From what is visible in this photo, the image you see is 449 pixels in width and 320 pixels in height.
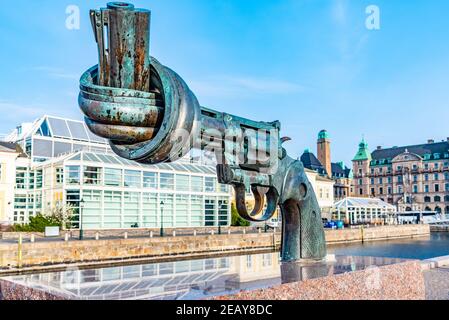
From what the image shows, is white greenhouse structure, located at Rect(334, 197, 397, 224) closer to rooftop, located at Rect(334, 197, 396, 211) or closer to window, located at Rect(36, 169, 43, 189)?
rooftop, located at Rect(334, 197, 396, 211)

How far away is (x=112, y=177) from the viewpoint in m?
40.5

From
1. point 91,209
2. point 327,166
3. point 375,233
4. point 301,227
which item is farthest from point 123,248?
point 327,166

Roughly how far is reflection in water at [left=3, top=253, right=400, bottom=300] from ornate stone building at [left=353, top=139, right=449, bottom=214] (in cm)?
10553

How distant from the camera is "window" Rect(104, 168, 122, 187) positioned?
40094mm

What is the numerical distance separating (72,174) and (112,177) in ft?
10.5

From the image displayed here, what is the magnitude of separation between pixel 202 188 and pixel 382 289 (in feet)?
129

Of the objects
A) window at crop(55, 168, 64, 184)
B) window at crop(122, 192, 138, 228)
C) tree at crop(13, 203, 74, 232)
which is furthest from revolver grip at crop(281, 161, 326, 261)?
window at crop(55, 168, 64, 184)

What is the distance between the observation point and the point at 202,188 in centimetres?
4772

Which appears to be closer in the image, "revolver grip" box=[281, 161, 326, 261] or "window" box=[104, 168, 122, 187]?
"revolver grip" box=[281, 161, 326, 261]

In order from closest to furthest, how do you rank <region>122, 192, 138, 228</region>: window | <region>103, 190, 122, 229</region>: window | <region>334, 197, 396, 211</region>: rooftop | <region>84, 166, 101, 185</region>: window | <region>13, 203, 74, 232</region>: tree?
<region>13, 203, 74, 232</region>: tree < <region>84, 166, 101, 185</region>: window < <region>103, 190, 122, 229</region>: window < <region>122, 192, 138, 228</region>: window < <region>334, 197, 396, 211</region>: rooftop

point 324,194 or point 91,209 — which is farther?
point 324,194

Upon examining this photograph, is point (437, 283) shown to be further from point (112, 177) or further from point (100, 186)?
point (112, 177)
